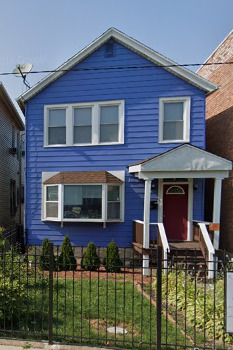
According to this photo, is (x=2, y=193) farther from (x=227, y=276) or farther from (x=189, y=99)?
(x=227, y=276)

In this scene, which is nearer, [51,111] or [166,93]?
[166,93]

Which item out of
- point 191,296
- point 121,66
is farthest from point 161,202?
point 121,66

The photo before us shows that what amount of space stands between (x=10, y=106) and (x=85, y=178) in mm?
7123

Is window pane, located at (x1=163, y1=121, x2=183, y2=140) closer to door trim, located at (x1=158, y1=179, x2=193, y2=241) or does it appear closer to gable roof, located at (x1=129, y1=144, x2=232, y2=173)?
gable roof, located at (x1=129, y1=144, x2=232, y2=173)

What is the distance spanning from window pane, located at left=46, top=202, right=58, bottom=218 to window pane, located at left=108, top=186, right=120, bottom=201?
207 centimetres

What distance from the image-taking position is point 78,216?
1006 centimetres

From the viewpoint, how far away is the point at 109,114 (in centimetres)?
1035

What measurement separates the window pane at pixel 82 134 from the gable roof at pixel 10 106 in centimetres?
450

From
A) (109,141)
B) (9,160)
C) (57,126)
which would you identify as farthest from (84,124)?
(9,160)

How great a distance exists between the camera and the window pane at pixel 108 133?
10312 mm

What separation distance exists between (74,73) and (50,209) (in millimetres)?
5276

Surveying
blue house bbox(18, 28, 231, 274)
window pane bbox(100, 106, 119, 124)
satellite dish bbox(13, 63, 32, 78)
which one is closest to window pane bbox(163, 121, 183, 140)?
blue house bbox(18, 28, 231, 274)

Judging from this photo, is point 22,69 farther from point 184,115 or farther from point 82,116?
point 184,115

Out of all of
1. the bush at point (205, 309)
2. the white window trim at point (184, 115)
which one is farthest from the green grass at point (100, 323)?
the white window trim at point (184, 115)
